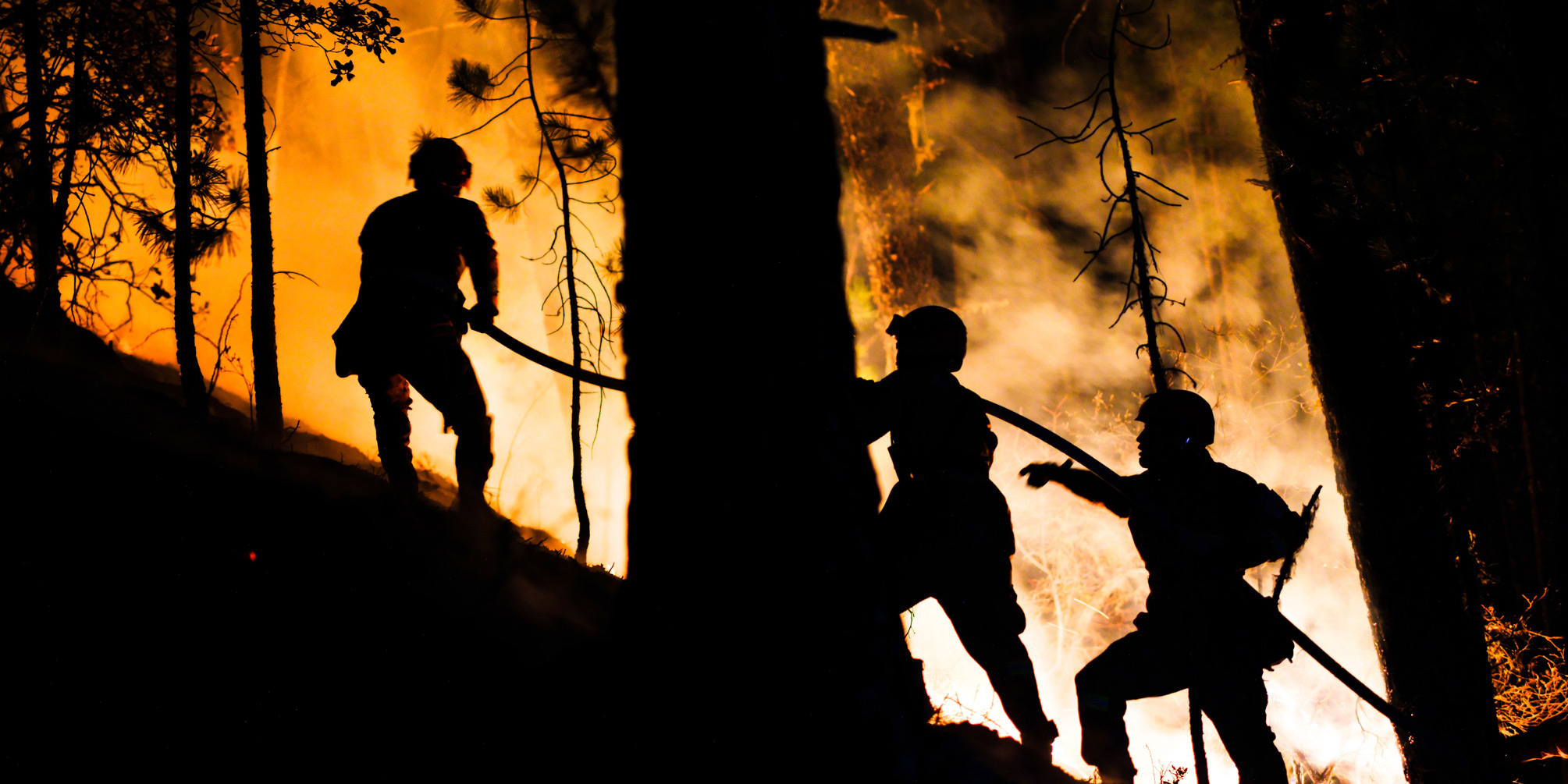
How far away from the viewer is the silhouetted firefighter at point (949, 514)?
3.47 m

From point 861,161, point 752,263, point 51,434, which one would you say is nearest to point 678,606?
point 752,263

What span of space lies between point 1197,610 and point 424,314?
4.00 metres

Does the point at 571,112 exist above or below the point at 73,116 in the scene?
above

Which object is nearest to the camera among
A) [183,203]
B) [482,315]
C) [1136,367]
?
[482,315]

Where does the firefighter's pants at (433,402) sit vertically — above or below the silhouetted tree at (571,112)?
below

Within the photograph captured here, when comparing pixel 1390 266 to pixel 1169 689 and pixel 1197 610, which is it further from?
pixel 1169 689

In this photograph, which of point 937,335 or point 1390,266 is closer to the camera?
point 937,335

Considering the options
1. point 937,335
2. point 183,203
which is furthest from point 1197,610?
point 183,203

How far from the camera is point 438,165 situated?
13.3ft

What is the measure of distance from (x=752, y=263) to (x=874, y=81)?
14.7 meters

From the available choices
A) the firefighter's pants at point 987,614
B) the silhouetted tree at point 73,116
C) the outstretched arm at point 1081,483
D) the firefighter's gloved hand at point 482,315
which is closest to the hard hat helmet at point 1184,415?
the outstretched arm at point 1081,483

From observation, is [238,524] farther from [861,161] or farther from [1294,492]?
[861,161]

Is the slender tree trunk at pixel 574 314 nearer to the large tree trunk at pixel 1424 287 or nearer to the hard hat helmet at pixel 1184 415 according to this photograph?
the hard hat helmet at pixel 1184 415

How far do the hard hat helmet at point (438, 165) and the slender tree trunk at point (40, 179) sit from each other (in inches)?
143
